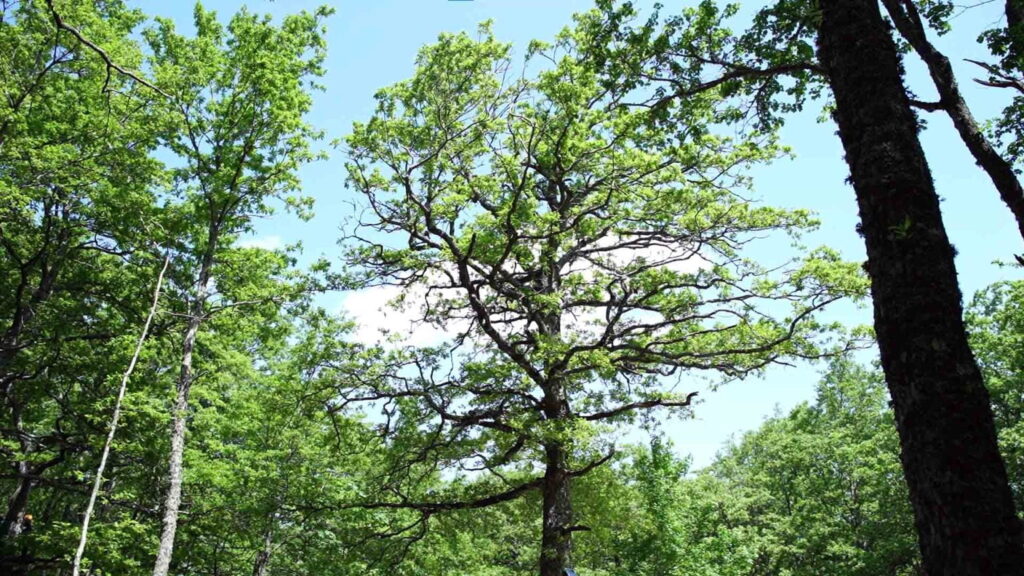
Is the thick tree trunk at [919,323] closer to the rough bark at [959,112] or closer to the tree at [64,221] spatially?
the rough bark at [959,112]

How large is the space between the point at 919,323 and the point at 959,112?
3.53 metres

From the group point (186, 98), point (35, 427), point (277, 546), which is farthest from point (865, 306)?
point (35, 427)

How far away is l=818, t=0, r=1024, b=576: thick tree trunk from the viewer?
7.63 ft

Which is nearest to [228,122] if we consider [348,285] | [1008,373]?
[348,285]

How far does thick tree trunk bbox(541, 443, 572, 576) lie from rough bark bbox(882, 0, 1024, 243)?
7.09 metres

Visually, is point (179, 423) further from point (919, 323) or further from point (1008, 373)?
point (1008, 373)

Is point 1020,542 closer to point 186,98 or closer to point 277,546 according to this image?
point 186,98

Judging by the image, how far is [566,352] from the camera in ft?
35.1

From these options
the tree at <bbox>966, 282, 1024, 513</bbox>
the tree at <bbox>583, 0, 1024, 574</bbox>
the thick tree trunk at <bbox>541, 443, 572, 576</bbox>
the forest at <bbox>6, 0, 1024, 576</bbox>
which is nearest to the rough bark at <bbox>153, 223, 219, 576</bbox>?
the forest at <bbox>6, 0, 1024, 576</bbox>

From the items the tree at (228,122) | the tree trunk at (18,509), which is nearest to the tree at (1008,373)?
the tree at (228,122)

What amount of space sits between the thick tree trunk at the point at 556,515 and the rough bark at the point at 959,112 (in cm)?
709

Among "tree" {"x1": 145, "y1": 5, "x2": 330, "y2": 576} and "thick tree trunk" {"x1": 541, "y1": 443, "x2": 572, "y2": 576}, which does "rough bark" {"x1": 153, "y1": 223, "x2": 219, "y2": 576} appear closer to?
"tree" {"x1": 145, "y1": 5, "x2": 330, "y2": 576}

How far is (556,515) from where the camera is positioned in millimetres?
11453

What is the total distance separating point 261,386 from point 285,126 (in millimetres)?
9877
